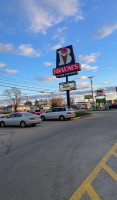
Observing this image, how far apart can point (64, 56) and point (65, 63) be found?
4.47 feet

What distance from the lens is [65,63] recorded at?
29.1 m

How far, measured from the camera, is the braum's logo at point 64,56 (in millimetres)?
28953

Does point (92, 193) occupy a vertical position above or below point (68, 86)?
below

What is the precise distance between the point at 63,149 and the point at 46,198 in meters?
3.42

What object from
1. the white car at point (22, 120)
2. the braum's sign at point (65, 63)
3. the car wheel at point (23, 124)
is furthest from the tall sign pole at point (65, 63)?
the car wheel at point (23, 124)

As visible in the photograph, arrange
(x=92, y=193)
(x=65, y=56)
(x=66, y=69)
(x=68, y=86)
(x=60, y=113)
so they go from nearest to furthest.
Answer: (x=92, y=193), (x=60, y=113), (x=68, y=86), (x=66, y=69), (x=65, y=56)

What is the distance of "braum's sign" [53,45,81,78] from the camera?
28.0m

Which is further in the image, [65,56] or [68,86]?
[65,56]

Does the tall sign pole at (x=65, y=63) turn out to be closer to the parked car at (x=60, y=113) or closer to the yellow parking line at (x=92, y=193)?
the parked car at (x=60, y=113)

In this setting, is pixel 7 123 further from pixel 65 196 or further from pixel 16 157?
pixel 65 196

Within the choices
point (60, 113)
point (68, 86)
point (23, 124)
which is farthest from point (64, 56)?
point (23, 124)

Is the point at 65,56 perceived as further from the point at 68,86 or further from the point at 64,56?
the point at 68,86

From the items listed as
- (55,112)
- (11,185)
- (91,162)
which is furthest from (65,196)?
(55,112)

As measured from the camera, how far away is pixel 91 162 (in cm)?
479
